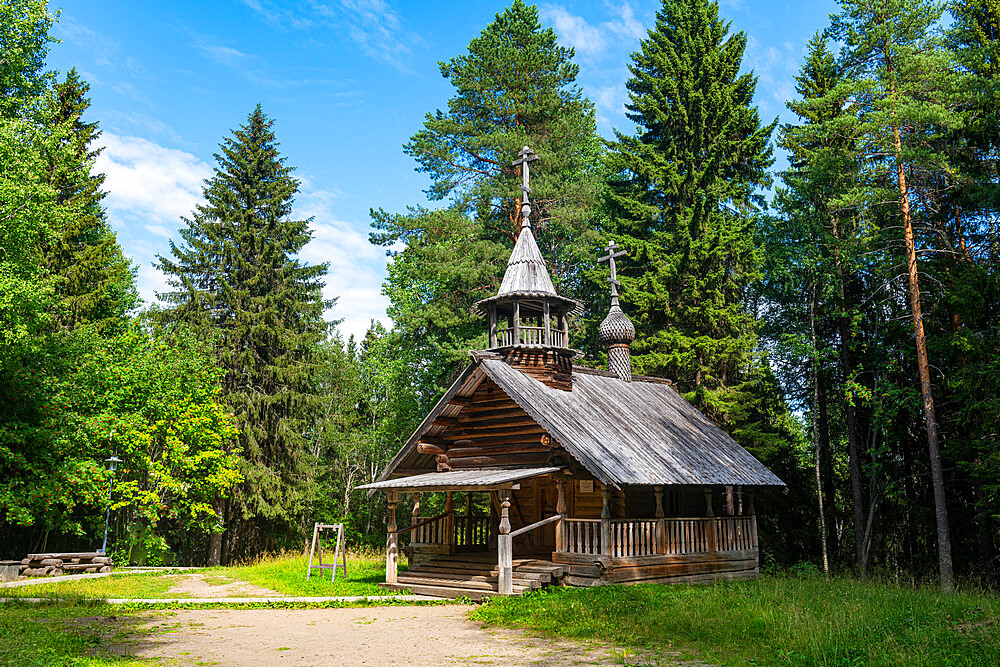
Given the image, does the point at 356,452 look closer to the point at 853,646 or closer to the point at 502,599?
the point at 502,599

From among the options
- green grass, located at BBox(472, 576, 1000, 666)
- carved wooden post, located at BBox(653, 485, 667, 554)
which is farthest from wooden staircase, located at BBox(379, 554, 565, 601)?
carved wooden post, located at BBox(653, 485, 667, 554)

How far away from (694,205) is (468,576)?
1802cm

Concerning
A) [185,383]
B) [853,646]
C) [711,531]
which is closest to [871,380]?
[711,531]

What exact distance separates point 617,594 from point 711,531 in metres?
6.54

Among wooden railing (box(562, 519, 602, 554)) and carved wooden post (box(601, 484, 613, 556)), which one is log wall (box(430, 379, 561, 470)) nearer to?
wooden railing (box(562, 519, 602, 554))

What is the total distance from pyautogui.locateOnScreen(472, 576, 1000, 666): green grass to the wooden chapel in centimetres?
207

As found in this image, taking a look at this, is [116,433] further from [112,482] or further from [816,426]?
[816,426]

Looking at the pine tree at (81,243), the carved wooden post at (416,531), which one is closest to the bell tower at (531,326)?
the carved wooden post at (416,531)

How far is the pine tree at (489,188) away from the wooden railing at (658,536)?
44.3 feet

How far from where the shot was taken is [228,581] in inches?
883

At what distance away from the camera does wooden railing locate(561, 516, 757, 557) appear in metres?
17.6

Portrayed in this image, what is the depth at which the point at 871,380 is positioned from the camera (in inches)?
1085

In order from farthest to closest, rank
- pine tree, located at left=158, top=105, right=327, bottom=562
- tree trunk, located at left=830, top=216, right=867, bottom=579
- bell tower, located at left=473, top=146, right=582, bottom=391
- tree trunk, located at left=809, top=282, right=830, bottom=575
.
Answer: pine tree, located at left=158, top=105, right=327, bottom=562
tree trunk, located at left=809, top=282, right=830, bottom=575
tree trunk, located at left=830, top=216, right=867, bottom=579
bell tower, located at left=473, top=146, right=582, bottom=391

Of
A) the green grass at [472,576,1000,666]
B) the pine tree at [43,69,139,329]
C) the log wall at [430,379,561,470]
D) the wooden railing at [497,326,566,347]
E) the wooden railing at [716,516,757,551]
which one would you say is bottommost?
the green grass at [472,576,1000,666]
